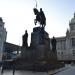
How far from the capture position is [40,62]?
2105cm

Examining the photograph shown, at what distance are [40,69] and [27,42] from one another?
362 inches

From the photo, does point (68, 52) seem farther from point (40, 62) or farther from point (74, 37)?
point (40, 62)

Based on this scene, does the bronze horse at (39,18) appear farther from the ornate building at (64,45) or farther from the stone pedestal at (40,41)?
the ornate building at (64,45)

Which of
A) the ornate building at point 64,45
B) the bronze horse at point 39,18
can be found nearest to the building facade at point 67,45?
the ornate building at point 64,45

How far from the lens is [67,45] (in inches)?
2840

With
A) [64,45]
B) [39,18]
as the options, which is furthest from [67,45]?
[39,18]

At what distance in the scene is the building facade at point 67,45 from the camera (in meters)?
70.4

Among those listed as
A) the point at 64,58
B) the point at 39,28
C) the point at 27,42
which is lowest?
the point at 64,58

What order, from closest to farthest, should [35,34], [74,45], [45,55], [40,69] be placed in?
1. [40,69]
2. [45,55]
3. [35,34]
4. [74,45]

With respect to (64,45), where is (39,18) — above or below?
above

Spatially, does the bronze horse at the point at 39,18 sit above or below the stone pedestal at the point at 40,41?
above

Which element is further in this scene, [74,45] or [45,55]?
[74,45]

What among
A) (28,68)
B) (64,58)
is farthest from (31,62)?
(64,58)

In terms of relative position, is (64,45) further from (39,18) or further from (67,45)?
(39,18)
